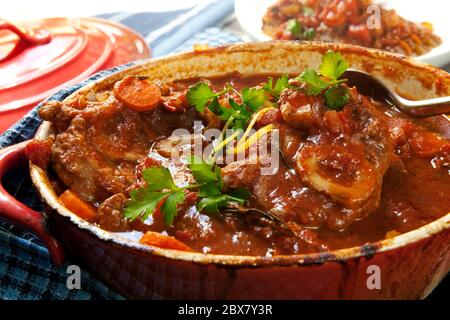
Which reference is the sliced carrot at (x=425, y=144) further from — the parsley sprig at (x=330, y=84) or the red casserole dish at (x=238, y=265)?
the red casserole dish at (x=238, y=265)

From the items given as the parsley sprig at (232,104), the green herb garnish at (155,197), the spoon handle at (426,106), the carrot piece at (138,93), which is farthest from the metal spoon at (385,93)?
the green herb garnish at (155,197)

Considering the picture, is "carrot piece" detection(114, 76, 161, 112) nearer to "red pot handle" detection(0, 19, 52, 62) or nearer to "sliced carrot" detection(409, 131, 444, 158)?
"sliced carrot" detection(409, 131, 444, 158)

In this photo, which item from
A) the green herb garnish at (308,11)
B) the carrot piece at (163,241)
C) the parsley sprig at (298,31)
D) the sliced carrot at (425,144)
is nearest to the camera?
the carrot piece at (163,241)

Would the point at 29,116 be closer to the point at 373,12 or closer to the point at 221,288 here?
the point at 221,288

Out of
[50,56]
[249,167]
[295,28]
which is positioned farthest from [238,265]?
[295,28]

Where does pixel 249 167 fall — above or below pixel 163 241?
above

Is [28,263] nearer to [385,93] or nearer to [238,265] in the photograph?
[238,265]
